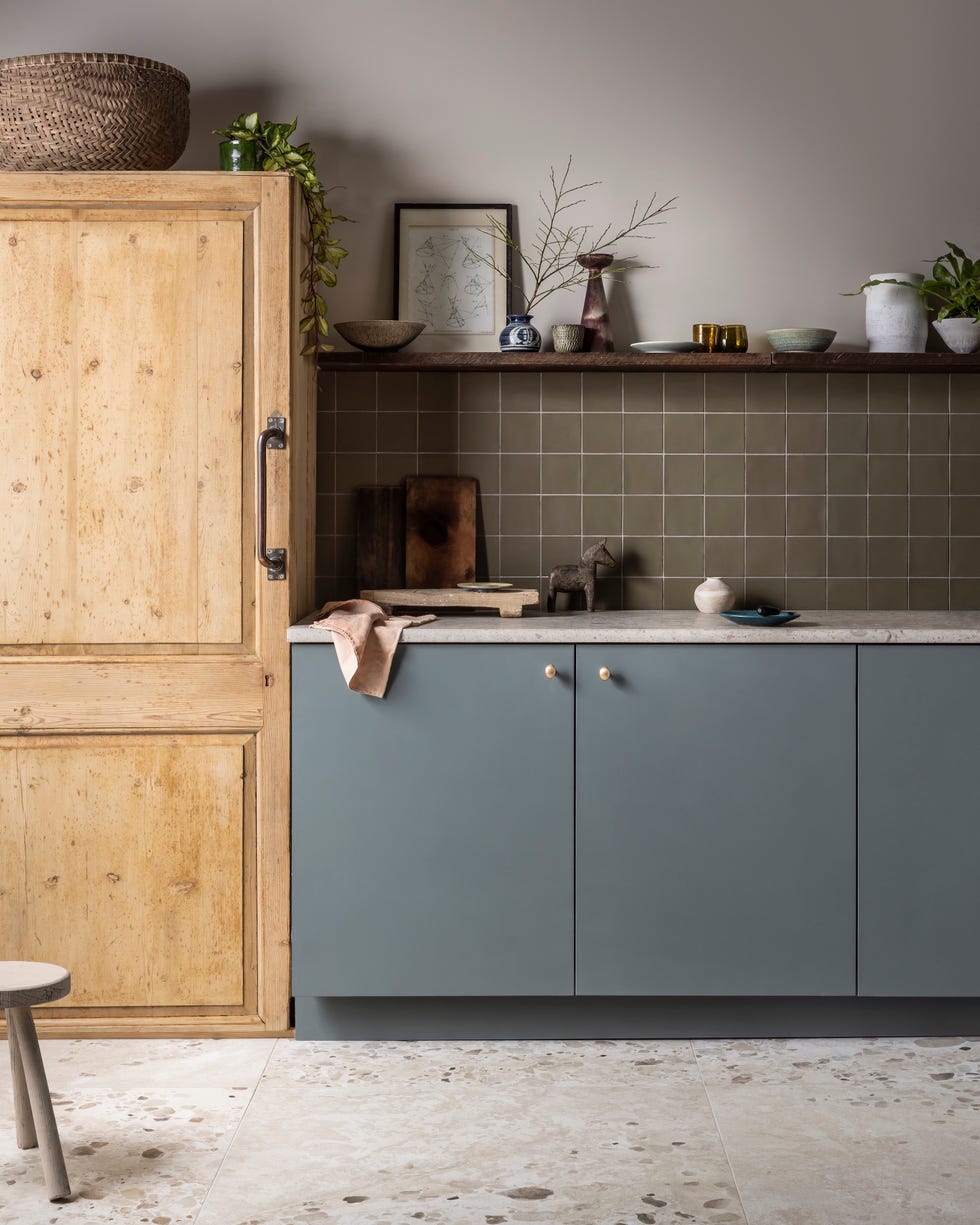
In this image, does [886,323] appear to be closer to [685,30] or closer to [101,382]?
[685,30]

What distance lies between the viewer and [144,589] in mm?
2656

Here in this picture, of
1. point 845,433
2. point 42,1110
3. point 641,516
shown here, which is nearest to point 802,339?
point 845,433

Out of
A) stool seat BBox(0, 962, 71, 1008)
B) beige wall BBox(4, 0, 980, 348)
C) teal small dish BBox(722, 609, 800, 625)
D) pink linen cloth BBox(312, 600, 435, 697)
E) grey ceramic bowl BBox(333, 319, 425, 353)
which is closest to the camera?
stool seat BBox(0, 962, 71, 1008)

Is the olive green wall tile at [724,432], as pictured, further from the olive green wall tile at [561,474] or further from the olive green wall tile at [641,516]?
the olive green wall tile at [561,474]

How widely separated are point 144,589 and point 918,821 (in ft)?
5.96

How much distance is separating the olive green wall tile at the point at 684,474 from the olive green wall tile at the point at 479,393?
50 centimetres

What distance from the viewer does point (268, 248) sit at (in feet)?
8.64

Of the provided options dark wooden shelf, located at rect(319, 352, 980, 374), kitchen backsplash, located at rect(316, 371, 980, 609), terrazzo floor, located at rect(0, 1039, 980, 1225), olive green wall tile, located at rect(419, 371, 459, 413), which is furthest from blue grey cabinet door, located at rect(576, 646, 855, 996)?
olive green wall tile, located at rect(419, 371, 459, 413)

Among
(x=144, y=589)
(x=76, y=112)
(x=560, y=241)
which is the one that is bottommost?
(x=144, y=589)

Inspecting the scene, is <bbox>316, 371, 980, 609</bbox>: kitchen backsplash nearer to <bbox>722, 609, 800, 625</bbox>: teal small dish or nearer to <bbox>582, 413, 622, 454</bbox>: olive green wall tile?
<bbox>582, 413, 622, 454</bbox>: olive green wall tile

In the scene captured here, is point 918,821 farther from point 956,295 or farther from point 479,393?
point 479,393

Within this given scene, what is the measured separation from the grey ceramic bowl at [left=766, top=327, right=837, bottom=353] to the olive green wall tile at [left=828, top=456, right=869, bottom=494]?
12.5 inches

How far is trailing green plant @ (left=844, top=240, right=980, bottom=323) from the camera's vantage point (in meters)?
3.08

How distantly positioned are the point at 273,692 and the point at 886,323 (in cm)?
187
